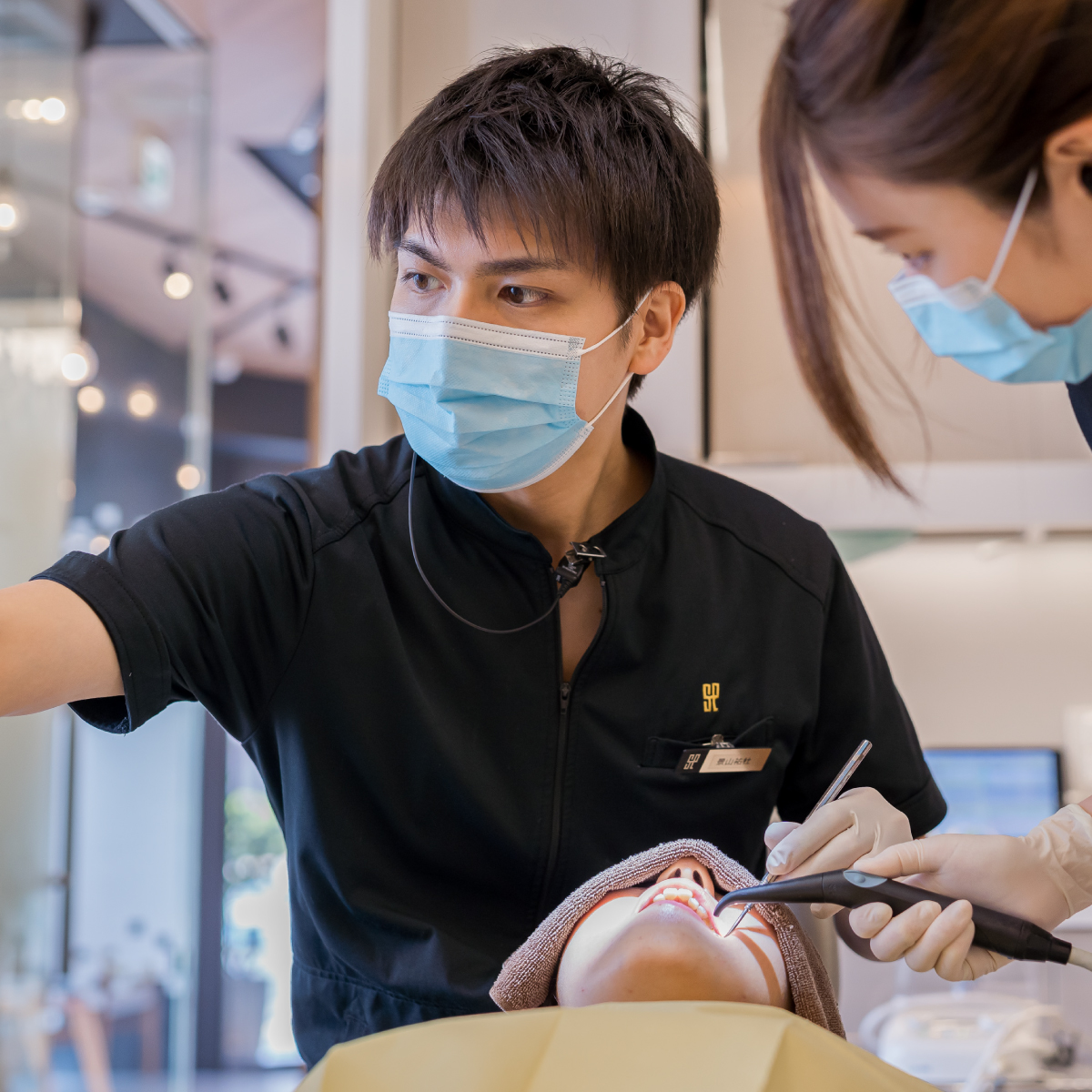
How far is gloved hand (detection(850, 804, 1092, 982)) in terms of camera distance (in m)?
0.84

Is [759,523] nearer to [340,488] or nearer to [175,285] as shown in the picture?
[340,488]

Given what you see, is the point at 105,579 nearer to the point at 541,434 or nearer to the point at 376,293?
the point at 541,434

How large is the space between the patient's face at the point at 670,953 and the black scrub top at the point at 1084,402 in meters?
0.56

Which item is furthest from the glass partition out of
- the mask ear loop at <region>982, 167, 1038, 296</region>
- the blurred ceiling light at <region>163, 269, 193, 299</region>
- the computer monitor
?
the mask ear loop at <region>982, 167, 1038, 296</region>

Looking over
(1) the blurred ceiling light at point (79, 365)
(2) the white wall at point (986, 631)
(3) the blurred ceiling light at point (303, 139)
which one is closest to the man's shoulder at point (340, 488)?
(2) the white wall at point (986, 631)

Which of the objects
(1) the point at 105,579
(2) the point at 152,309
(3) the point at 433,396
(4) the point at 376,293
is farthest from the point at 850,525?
(2) the point at 152,309

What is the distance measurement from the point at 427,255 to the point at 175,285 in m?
3.04

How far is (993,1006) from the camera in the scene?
215 cm

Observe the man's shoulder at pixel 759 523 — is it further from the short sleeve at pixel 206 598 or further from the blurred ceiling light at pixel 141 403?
the blurred ceiling light at pixel 141 403

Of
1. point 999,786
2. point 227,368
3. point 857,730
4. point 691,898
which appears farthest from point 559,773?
point 227,368

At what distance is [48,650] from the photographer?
2.86 ft

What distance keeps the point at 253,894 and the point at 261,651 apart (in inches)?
115

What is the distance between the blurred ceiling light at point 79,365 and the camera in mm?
3178

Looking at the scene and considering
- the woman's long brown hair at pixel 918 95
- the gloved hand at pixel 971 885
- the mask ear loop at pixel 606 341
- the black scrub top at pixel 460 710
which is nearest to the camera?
the woman's long brown hair at pixel 918 95
